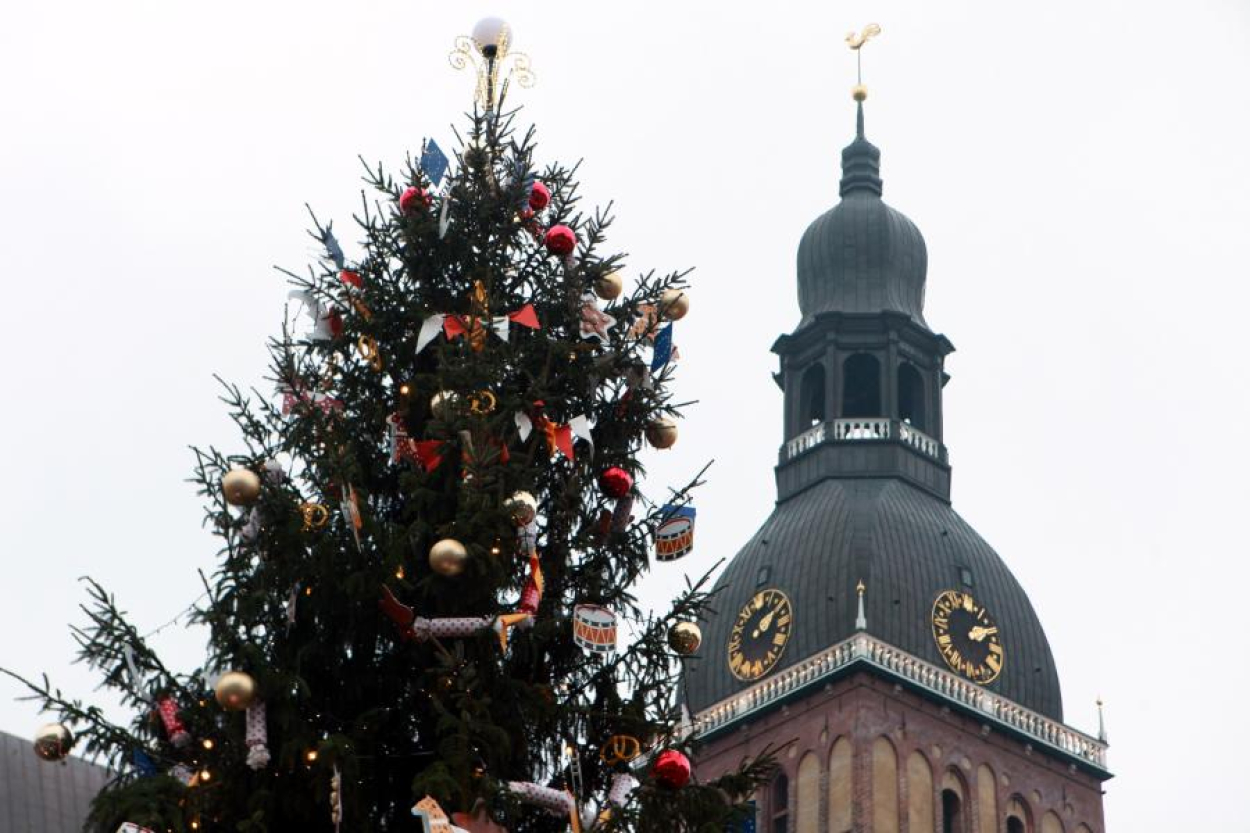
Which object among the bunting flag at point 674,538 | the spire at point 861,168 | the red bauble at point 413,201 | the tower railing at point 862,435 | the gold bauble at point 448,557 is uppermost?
the spire at point 861,168

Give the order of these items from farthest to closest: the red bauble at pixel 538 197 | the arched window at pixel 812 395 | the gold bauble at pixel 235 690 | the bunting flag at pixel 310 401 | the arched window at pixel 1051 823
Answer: the arched window at pixel 812 395 → the arched window at pixel 1051 823 → the red bauble at pixel 538 197 → the bunting flag at pixel 310 401 → the gold bauble at pixel 235 690

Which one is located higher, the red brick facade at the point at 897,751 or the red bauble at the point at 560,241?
the red brick facade at the point at 897,751

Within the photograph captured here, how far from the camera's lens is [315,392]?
1788cm

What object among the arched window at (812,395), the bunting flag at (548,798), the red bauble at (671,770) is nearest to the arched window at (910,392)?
the arched window at (812,395)

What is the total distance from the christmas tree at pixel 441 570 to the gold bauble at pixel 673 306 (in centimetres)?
2

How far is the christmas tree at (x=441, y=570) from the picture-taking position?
16078mm

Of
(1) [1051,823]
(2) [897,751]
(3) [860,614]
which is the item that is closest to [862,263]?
(3) [860,614]

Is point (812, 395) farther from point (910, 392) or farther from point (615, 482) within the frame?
point (615, 482)

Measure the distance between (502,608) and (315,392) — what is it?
2.15m

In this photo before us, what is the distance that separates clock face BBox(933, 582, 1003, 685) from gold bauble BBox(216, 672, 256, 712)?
49071 millimetres

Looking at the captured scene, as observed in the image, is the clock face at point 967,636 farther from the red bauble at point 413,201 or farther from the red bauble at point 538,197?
the red bauble at point 413,201

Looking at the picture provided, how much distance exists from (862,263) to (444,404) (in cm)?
5599

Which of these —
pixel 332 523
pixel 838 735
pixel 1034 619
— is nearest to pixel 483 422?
pixel 332 523

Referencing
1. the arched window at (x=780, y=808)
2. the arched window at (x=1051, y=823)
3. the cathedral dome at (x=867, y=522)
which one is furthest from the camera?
the arched window at (x=1051, y=823)
